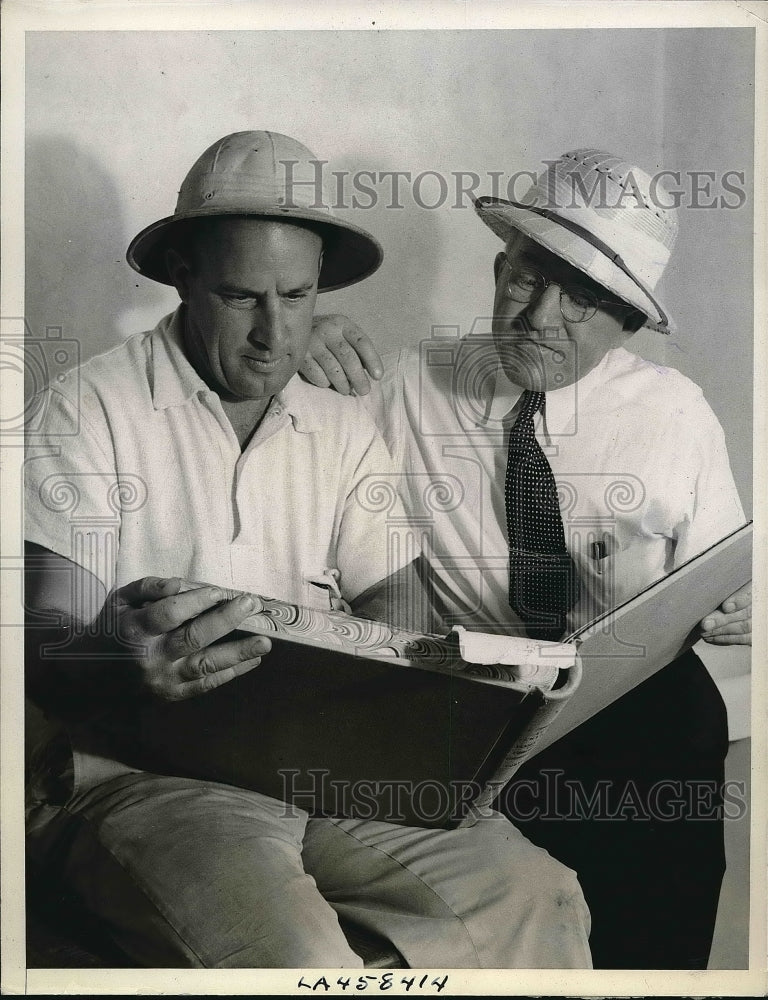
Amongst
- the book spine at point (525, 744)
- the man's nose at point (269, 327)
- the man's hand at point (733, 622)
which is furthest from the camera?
the man's hand at point (733, 622)

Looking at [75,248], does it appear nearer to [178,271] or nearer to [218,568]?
[178,271]

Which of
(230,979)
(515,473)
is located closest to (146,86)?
(515,473)

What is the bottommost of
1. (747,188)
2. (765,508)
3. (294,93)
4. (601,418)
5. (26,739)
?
(26,739)

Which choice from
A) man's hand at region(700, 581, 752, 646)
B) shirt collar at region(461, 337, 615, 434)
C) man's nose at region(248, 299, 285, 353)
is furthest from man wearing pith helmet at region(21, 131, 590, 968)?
man's hand at region(700, 581, 752, 646)

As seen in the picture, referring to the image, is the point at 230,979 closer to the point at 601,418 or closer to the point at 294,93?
the point at 601,418

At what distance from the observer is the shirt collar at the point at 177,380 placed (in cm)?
175

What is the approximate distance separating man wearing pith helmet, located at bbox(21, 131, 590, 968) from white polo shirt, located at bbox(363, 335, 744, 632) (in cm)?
9

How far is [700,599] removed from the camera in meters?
1.77

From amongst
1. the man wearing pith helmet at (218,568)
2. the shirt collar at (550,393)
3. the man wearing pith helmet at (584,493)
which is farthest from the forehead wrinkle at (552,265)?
the man wearing pith helmet at (218,568)

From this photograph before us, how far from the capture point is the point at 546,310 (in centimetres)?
175

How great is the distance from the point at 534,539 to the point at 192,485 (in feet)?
2.03

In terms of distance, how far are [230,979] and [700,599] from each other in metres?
1.07

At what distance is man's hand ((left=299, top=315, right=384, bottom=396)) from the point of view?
5.80ft

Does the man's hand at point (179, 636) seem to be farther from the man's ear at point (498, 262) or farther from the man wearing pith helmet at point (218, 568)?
the man's ear at point (498, 262)
